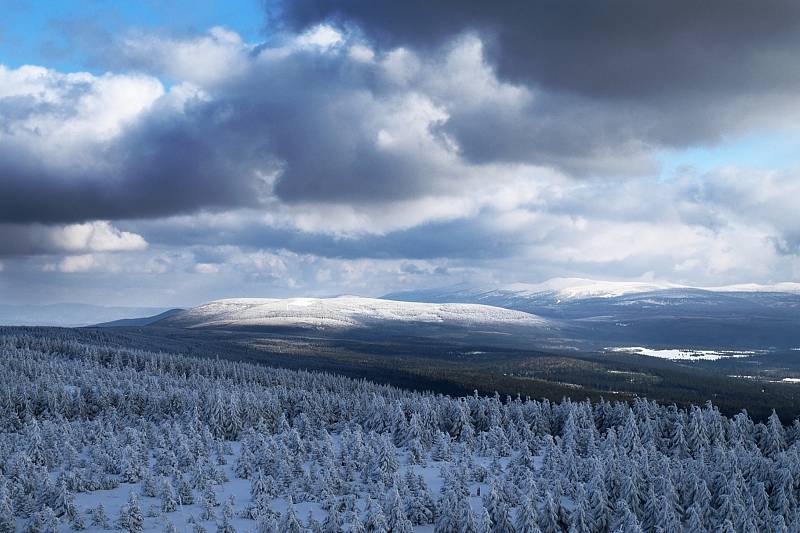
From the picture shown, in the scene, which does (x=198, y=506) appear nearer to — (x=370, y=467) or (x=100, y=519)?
(x=100, y=519)

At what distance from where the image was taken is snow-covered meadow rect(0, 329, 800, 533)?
7144 centimetres

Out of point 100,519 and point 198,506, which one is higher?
point 100,519

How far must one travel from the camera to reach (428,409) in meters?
130

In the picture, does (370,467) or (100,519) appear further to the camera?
(370,467)

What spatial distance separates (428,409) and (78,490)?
68536 millimetres

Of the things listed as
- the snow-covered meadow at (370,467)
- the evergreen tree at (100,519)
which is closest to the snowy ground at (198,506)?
the snow-covered meadow at (370,467)

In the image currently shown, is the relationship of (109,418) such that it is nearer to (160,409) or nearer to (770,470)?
(160,409)

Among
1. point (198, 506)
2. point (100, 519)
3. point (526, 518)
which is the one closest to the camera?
point (526, 518)

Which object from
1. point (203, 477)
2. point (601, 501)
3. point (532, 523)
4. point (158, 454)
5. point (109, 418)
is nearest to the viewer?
point (532, 523)

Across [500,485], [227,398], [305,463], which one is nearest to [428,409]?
[305,463]

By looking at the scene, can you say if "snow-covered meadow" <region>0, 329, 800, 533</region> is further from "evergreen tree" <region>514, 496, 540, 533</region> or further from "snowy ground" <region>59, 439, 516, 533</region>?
"snowy ground" <region>59, 439, 516, 533</region>

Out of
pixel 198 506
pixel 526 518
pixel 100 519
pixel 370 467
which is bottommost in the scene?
pixel 198 506

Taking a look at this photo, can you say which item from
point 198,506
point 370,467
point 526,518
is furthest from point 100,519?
point 526,518

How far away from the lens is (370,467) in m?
95.7
